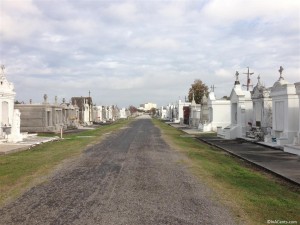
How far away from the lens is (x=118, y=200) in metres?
8.57

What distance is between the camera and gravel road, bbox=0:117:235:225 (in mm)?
7074

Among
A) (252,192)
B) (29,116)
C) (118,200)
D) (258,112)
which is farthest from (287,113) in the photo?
(29,116)

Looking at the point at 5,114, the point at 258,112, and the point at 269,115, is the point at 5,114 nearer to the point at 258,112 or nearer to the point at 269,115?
the point at 258,112

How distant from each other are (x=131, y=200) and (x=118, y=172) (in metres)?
4.20

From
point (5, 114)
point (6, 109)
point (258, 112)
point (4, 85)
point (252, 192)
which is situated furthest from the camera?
point (6, 109)

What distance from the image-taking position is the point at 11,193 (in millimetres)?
9414

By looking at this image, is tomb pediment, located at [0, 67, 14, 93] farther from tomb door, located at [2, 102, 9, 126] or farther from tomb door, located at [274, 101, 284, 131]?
tomb door, located at [274, 101, 284, 131]

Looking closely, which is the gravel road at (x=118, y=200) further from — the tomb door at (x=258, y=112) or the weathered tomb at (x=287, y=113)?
the tomb door at (x=258, y=112)

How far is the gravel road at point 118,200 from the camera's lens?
707 cm

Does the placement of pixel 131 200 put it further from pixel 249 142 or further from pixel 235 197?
pixel 249 142

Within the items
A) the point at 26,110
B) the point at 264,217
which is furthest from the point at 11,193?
the point at 26,110

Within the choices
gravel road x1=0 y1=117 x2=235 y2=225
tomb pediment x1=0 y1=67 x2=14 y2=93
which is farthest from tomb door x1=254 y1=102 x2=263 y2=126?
tomb pediment x1=0 y1=67 x2=14 y2=93

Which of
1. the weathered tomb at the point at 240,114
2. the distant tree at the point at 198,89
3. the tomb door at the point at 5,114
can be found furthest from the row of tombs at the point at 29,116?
the distant tree at the point at 198,89

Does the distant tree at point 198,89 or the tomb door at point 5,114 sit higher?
the distant tree at point 198,89
